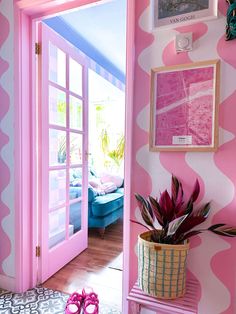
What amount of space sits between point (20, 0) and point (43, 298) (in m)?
2.12

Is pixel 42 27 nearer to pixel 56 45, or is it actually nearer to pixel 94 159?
pixel 56 45

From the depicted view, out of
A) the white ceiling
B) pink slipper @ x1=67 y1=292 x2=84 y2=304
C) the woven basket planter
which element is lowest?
pink slipper @ x1=67 y1=292 x2=84 y2=304

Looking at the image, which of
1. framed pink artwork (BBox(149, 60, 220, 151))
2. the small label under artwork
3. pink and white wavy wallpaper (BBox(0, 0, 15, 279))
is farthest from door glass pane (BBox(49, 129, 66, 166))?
the small label under artwork

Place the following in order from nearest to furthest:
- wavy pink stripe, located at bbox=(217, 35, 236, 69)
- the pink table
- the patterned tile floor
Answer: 1. the pink table
2. wavy pink stripe, located at bbox=(217, 35, 236, 69)
3. the patterned tile floor

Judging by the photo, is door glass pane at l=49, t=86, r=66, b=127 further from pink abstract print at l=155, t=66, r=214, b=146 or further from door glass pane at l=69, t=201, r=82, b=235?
pink abstract print at l=155, t=66, r=214, b=146

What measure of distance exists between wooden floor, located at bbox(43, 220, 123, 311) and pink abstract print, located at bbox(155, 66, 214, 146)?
4.04 ft

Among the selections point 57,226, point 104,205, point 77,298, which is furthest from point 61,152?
point 77,298

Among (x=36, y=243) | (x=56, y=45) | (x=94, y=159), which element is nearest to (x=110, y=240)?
(x=36, y=243)

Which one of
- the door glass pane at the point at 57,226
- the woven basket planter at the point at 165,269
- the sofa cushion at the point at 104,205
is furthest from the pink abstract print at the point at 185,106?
the sofa cushion at the point at 104,205

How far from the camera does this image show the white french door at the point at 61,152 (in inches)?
71.4

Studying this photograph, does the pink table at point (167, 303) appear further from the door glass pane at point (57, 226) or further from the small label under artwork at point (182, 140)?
the door glass pane at point (57, 226)

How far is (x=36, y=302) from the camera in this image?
1599 millimetres

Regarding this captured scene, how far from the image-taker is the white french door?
5.95ft

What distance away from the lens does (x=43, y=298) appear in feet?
5.39
